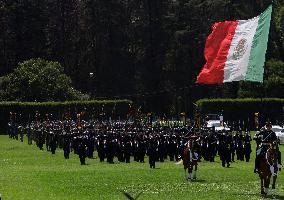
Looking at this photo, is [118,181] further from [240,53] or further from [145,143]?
[145,143]

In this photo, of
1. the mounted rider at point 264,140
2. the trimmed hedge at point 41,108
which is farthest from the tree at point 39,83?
the mounted rider at point 264,140

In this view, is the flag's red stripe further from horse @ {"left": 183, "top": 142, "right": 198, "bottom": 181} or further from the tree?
the tree

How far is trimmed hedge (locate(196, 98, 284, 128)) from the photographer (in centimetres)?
7512

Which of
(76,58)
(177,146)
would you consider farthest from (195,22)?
(177,146)

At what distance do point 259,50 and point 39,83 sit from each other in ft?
181

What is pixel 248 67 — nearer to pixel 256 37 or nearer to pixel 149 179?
pixel 256 37

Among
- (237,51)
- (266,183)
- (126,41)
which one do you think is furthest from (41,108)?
(266,183)

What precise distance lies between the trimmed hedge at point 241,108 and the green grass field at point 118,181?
1454 inches

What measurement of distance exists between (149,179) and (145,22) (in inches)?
2770

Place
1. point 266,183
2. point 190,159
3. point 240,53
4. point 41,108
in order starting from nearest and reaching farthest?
point 266,183 → point 240,53 → point 190,159 → point 41,108

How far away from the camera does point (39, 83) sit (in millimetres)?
77938

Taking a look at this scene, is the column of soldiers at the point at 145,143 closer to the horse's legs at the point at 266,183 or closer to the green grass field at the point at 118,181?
the green grass field at the point at 118,181

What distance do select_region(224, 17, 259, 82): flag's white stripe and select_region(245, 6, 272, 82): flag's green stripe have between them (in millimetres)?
130

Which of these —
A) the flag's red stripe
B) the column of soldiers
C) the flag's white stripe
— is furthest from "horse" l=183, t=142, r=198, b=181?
the column of soldiers
